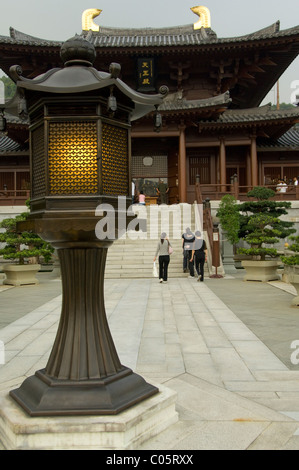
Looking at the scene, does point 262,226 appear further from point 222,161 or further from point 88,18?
point 88,18

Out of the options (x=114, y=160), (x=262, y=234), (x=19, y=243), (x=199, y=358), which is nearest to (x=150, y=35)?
(x=262, y=234)

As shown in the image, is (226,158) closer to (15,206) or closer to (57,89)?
(15,206)

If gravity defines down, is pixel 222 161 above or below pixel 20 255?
above

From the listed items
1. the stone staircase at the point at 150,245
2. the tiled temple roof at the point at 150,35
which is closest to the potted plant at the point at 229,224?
the stone staircase at the point at 150,245

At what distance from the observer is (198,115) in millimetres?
18125

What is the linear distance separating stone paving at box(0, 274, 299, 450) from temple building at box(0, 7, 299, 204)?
10881 mm

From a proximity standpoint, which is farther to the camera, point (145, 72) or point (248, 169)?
point (248, 169)

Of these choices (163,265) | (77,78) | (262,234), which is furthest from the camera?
(262,234)

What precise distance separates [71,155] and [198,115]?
54.6 feet

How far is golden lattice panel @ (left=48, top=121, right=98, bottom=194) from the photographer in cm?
257

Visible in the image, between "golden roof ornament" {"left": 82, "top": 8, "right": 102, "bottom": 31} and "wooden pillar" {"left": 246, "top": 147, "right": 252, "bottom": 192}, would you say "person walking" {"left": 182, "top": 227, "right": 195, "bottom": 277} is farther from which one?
"golden roof ornament" {"left": 82, "top": 8, "right": 102, "bottom": 31}

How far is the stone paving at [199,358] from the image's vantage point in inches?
94.7

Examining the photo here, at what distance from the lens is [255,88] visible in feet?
71.9

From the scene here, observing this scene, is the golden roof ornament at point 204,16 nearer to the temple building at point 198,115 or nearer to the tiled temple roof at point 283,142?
the temple building at point 198,115
